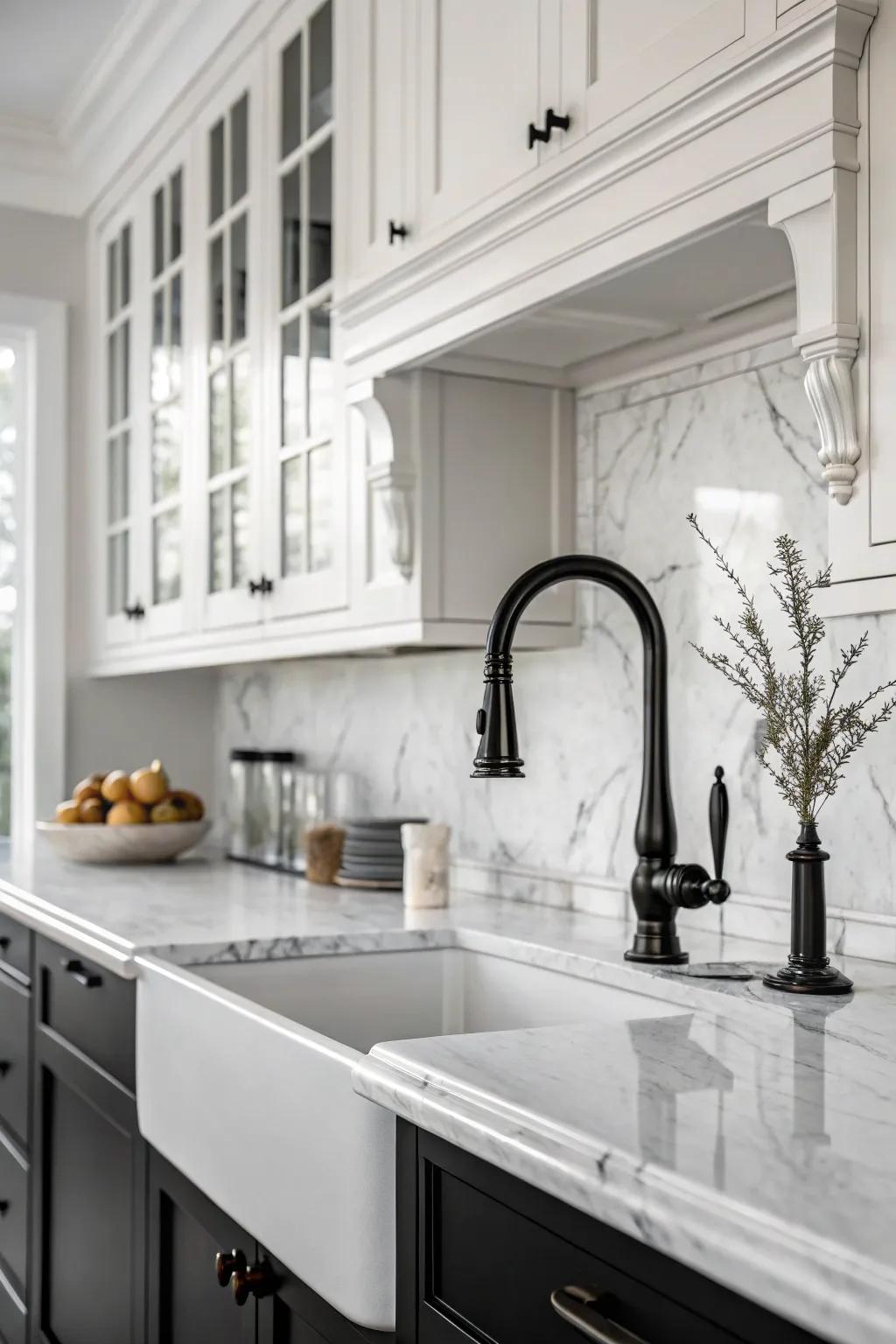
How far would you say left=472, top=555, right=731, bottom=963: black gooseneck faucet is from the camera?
1483mm

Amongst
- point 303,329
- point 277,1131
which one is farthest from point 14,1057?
point 303,329

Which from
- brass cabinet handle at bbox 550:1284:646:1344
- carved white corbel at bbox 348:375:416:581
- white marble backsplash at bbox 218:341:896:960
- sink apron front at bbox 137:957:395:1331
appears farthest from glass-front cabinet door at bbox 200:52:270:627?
brass cabinet handle at bbox 550:1284:646:1344

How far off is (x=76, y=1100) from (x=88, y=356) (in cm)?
223

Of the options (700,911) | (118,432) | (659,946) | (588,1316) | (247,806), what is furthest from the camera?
(118,432)

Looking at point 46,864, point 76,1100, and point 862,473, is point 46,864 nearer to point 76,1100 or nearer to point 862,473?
point 76,1100

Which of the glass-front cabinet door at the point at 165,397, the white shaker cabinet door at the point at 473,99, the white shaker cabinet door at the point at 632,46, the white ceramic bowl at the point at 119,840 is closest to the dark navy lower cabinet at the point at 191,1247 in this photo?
the white ceramic bowl at the point at 119,840

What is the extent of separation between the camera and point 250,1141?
1.38 m

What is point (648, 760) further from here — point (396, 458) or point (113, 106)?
point (113, 106)

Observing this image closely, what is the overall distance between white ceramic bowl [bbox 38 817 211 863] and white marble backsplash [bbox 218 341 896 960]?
1.82 feet

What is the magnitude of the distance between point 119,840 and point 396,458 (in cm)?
128

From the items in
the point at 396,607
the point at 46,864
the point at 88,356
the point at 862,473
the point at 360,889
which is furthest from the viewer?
the point at 88,356

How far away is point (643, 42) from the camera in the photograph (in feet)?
4.63

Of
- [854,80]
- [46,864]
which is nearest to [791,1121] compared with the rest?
[854,80]

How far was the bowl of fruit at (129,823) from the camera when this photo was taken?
2.92m
